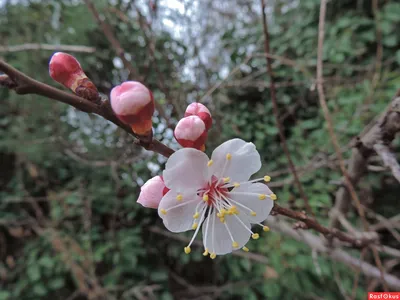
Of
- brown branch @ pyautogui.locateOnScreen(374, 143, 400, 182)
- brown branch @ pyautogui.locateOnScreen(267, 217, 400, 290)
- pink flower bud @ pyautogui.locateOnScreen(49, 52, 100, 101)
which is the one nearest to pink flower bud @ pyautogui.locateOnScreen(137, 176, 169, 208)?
pink flower bud @ pyautogui.locateOnScreen(49, 52, 100, 101)

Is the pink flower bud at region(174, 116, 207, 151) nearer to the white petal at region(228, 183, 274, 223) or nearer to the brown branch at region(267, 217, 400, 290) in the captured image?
the white petal at region(228, 183, 274, 223)

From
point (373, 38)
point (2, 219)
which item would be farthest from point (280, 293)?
point (2, 219)

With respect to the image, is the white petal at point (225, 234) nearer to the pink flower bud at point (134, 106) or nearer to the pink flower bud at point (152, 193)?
the pink flower bud at point (152, 193)

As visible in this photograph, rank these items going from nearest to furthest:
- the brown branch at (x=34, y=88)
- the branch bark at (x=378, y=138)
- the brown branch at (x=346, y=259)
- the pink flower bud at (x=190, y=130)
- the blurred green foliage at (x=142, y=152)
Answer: the brown branch at (x=34, y=88) → the pink flower bud at (x=190, y=130) → the branch bark at (x=378, y=138) → the brown branch at (x=346, y=259) → the blurred green foliage at (x=142, y=152)

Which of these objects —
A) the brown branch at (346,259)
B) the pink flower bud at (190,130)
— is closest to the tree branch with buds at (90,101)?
the pink flower bud at (190,130)

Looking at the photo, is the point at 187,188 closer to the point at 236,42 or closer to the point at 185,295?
the point at 185,295

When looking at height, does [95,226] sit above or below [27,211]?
below
